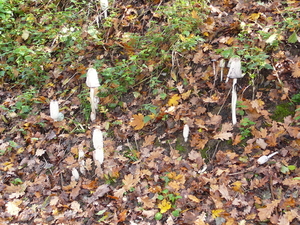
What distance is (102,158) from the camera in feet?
12.4

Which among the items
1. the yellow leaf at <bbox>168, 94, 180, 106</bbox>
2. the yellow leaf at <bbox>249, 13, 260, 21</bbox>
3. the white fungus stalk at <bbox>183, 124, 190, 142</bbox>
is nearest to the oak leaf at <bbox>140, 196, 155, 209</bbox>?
the white fungus stalk at <bbox>183, 124, 190, 142</bbox>

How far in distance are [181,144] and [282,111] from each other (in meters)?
1.36

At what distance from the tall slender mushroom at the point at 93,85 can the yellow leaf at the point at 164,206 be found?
6.05 feet

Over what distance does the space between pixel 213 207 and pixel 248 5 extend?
3.53 m

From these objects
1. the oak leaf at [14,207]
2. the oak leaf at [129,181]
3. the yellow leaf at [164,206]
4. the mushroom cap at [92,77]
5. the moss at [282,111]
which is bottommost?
the oak leaf at [14,207]

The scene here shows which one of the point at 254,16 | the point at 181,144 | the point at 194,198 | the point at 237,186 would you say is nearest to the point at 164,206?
the point at 194,198

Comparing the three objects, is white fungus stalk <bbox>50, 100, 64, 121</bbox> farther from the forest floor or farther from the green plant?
the green plant

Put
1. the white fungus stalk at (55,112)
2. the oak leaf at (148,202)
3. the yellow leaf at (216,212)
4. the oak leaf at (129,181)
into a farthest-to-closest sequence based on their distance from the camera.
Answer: the white fungus stalk at (55,112) → the oak leaf at (129,181) → the oak leaf at (148,202) → the yellow leaf at (216,212)

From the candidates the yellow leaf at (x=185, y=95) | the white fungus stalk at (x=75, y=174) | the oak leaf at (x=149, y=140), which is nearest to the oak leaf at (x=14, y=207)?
the white fungus stalk at (x=75, y=174)

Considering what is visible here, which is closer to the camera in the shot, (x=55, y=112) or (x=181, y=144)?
(x=181, y=144)

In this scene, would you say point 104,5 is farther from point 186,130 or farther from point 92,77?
point 186,130

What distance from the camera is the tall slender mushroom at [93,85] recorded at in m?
4.01

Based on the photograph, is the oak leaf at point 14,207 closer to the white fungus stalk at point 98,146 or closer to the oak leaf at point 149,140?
the white fungus stalk at point 98,146

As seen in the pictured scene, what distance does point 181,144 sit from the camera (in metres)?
3.84
